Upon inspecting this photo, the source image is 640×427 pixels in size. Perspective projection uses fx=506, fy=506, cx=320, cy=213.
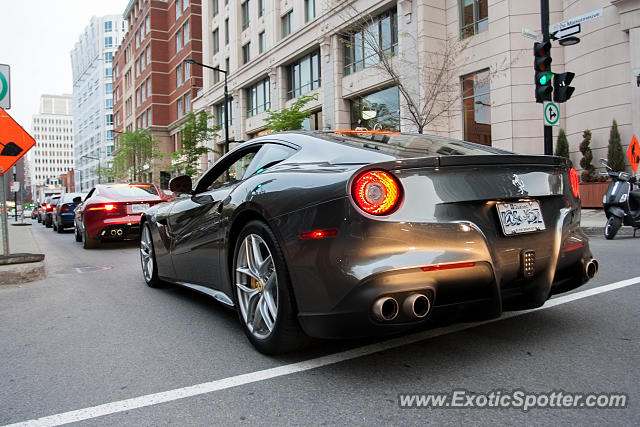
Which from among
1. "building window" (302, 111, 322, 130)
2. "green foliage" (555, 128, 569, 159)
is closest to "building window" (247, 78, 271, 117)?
"building window" (302, 111, 322, 130)

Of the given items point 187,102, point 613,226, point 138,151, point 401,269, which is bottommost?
point 613,226

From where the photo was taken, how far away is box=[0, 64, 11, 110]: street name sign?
22.8 feet

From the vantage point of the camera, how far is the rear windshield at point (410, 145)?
2.88 m

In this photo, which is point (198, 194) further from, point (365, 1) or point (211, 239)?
point (365, 1)

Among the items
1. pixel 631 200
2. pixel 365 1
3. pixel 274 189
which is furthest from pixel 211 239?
pixel 365 1

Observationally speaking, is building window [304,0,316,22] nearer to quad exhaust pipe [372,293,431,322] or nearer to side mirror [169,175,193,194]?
side mirror [169,175,193,194]

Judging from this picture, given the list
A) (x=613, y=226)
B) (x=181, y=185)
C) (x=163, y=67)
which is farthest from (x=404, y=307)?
(x=163, y=67)

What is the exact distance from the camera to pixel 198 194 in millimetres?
4395

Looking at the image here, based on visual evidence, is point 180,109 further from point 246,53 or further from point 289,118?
point 289,118

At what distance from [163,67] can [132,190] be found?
174ft

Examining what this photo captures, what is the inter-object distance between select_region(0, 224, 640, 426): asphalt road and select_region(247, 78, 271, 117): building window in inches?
1180

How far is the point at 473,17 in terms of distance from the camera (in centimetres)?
2006

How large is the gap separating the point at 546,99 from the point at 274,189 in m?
9.55

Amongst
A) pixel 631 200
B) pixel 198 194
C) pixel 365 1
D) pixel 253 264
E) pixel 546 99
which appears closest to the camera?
pixel 253 264
